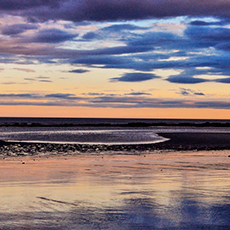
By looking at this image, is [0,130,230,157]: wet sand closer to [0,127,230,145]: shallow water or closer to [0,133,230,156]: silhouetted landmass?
[0,133,230,156]: silhouetted landmass

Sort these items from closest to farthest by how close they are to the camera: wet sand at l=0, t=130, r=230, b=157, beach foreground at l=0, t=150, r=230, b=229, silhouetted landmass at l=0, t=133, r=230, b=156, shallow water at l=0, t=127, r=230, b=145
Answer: beach foreground at l=0, t=150, r=230, b=229, wet sand at l=0, t=130, r=230, b=157, silhouetted landmass at l=0, t=133, r=230, b=156, shallow water at l=0, t=127, r=230, b=145

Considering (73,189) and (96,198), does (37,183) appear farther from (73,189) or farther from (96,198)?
(96,198)

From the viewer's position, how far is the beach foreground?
1009 centimetres

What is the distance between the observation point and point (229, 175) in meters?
18.9

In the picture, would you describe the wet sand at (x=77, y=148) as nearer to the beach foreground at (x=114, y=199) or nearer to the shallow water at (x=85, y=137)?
the shallow water at (x=85, y=137)

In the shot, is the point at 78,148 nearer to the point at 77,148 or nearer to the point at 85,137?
the point at 77,148

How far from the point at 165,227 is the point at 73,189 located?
5.75 m

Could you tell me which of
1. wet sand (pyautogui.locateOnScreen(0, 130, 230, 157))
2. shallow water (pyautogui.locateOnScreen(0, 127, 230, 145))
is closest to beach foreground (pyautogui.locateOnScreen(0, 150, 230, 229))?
wet sand (pyautogui.locateOnScreen(0, 130, 230, 157))

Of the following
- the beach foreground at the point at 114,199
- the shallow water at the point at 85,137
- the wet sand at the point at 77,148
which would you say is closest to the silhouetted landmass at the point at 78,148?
the wet sand at the point at 77,148

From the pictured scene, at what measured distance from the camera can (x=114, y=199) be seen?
12.9 m

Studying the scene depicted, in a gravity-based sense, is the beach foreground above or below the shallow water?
above

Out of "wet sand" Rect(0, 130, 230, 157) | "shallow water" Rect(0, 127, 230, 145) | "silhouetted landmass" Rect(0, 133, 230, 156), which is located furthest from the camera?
"shallow water" Rect(0, 127, 230, 145)

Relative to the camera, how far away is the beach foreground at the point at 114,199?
1009 cm

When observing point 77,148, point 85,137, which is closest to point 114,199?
point 77,148
